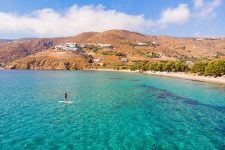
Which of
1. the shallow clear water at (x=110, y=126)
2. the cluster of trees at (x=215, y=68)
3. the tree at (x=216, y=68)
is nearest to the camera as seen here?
the shallow clear water at (x=110, y=126)

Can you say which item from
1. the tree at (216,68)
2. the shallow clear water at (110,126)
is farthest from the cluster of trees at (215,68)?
the shallow clear water at (110,126)

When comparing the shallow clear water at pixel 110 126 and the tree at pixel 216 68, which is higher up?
the tree at pixel 216 68

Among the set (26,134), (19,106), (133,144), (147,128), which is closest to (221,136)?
(147,128)

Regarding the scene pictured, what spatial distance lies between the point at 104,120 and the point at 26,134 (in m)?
15.0

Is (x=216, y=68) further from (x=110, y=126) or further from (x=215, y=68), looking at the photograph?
(x=110, y=126)

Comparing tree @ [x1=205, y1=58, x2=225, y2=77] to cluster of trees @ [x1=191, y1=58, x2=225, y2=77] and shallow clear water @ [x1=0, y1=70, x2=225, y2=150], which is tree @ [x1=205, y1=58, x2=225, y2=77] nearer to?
cluster of trees @ [x1=191, y1=58, x2=225, y2=77]

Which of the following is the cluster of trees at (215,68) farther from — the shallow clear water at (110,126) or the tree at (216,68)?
the shallow clear water at (110,126)

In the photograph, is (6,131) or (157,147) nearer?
(157,147)

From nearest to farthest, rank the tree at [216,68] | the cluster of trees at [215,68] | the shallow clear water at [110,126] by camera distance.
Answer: the shallow clear water at [110,126], the tree at [216,68], the cluster of trees at [215,68]

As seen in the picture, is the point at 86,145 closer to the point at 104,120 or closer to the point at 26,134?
the point at 26,134

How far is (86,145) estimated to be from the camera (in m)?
32.8

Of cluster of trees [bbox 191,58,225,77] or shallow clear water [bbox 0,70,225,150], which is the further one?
cluster of trees [bbox 191,58,225,77]

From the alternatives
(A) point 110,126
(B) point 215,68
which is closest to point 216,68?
(B) point 215,68

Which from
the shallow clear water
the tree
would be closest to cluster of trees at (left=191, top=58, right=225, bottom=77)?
the tree
